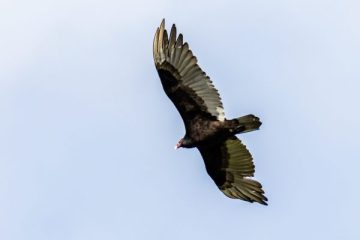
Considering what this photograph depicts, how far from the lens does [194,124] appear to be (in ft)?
84.1

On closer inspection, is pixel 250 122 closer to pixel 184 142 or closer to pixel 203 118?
pixel 203 118

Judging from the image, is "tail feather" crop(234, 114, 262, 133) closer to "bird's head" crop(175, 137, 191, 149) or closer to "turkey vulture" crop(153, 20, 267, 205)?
"turkey vulture" crop(153, 20, 267, 205)

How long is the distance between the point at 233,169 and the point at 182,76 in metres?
2.91

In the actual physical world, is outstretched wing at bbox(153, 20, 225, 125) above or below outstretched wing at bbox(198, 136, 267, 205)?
above

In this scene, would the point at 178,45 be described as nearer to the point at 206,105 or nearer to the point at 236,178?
the point at 206,105

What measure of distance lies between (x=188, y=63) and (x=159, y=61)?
24.5 inches

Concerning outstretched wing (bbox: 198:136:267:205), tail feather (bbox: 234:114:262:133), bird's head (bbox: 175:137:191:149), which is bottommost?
outstretched wing (bbox: 198:136:267:205)

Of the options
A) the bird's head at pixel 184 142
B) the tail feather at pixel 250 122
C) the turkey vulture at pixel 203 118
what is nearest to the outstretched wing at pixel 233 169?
the turkey vulture at pixel 203 118

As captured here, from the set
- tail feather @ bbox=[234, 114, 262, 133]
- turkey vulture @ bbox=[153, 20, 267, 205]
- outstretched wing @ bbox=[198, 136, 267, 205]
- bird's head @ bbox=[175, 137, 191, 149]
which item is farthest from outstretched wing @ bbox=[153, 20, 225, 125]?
outstretched wing @ bbox=[198, 136, 267, 205]

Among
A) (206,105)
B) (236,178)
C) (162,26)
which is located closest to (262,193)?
(236,178)

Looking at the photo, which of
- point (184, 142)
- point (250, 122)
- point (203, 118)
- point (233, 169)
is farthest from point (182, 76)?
point (233, 169)

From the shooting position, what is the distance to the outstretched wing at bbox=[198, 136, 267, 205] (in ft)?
86.6

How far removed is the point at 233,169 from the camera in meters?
→ 26.8

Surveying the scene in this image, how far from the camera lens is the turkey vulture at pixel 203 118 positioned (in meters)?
24.9
